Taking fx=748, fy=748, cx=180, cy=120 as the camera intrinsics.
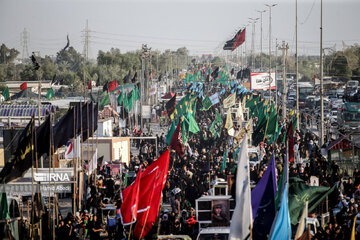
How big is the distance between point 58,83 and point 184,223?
7375 centimetres

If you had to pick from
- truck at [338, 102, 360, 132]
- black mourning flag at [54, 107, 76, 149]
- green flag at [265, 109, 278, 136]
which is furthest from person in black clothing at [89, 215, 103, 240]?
truck at [338, 102, 360, 132]

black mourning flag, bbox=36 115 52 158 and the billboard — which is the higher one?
the billboard

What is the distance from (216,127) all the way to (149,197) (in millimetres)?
23162

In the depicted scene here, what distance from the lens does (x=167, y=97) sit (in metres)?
63.0

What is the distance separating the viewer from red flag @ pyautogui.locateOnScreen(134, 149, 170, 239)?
12602 millimetres

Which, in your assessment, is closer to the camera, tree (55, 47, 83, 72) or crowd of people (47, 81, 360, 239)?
crowd of people (47, 81, 360, 239)

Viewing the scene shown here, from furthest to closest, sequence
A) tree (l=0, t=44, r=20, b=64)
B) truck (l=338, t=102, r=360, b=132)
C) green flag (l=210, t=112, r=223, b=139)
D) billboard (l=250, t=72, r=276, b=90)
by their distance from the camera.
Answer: tree (l=0, t=44, r=20, b=64) < billboard (l=250, t=72, r=276, b=90) < truck (l=338, t=102, r=360, b=132) < green flag (l=210, t=112, r=223, b=139)

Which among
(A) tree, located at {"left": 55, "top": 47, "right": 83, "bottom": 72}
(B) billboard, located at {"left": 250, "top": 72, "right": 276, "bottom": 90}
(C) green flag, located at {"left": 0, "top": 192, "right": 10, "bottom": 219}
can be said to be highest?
(A) tree, located at {"left": 55, "top": 47, "right": 83, "bottom": 72}

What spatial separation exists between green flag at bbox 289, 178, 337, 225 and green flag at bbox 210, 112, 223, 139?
19411 millimetres

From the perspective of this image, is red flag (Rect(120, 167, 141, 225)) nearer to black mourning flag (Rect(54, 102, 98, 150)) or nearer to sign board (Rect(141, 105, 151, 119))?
black mourning flag (Rect(54, 102, 98, 150))

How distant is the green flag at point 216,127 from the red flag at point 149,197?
19774mm

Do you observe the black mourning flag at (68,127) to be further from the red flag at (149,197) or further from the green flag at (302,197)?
the green flag at (302,197)

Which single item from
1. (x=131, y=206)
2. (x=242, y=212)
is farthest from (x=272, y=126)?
(x=242, y=212)

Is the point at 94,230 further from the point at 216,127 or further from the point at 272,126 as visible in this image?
the point at 216,127
